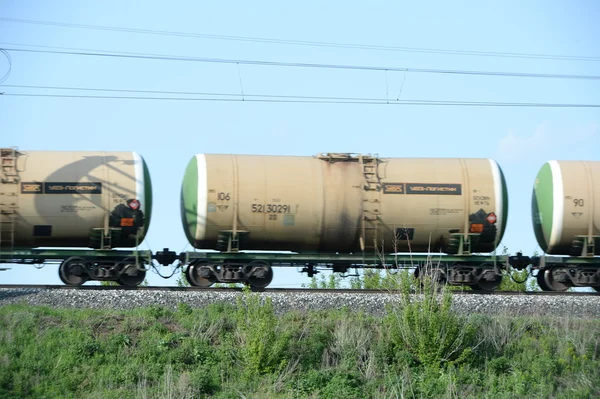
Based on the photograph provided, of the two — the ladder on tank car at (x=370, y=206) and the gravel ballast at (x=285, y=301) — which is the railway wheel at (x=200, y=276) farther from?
the ladder on tank car at (x=370, y=206)

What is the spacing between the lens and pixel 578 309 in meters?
20.0

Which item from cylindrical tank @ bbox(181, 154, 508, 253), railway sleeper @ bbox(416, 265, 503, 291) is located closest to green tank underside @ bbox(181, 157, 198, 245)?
cylindrical tank @ bbox(181, 154, 508, 253)

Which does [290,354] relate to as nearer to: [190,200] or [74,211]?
[190,200]

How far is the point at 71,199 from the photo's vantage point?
2208 cm

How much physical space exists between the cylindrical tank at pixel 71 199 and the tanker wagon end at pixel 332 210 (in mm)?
1593

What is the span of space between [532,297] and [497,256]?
2.79 m

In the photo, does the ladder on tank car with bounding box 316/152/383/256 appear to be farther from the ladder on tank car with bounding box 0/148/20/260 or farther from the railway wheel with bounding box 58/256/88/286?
the ladder on tank car with bounding box 0/148/20/260

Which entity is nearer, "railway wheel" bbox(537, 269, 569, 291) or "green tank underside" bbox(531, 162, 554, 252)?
"railway wheel" bbox(537, 269, 569, 291)

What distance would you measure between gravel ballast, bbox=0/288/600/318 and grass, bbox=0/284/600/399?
1112mm

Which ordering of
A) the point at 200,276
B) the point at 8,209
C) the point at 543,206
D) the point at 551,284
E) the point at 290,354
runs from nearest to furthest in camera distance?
the point at 290,354
the point at 8,209
the point at 200,276
the point at 551,284
the point at 543,206

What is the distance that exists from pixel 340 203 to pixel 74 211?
725 cm

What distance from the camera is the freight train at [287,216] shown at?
22.1 meters

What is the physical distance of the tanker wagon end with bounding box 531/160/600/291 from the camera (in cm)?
2347

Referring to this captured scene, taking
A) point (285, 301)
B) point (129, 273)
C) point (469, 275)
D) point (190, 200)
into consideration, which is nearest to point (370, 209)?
point (469, 275)
